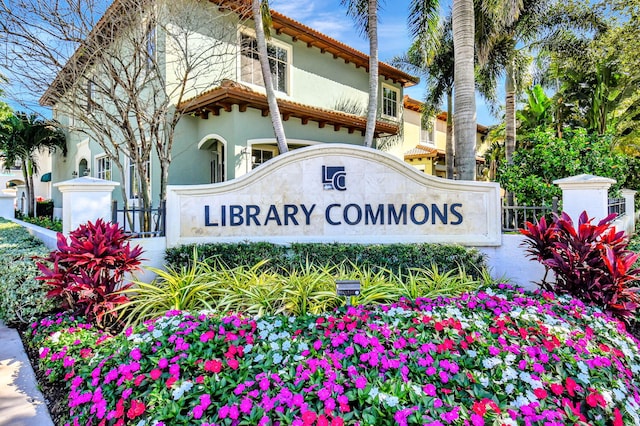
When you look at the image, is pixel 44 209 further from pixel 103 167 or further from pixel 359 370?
pixel 359 370

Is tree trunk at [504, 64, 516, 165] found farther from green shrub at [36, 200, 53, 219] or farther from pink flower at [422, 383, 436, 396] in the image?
green shrub at [36, 200, 53, 219]

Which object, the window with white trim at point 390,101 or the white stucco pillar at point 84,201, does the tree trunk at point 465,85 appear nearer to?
the white stucco pillar at point 84,201

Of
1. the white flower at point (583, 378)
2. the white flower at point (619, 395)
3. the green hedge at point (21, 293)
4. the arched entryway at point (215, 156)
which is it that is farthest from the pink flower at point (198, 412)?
the arched entryway at point (215, 156)

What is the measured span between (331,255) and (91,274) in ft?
11.2

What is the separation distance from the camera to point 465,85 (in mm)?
9234

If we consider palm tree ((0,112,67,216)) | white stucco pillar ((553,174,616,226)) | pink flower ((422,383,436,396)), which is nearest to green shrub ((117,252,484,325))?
pink flower ((422,383,436,396))

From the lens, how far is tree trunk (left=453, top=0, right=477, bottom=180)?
30.0 feet

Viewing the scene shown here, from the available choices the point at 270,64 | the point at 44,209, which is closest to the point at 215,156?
the point at 270,64

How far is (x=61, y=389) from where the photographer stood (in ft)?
11.6

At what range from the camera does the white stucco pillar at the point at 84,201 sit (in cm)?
575

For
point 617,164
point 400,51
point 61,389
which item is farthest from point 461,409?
point 400,51

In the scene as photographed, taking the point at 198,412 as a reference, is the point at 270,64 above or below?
above

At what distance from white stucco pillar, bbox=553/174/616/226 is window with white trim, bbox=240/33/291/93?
994cm

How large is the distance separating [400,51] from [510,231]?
15286mm
